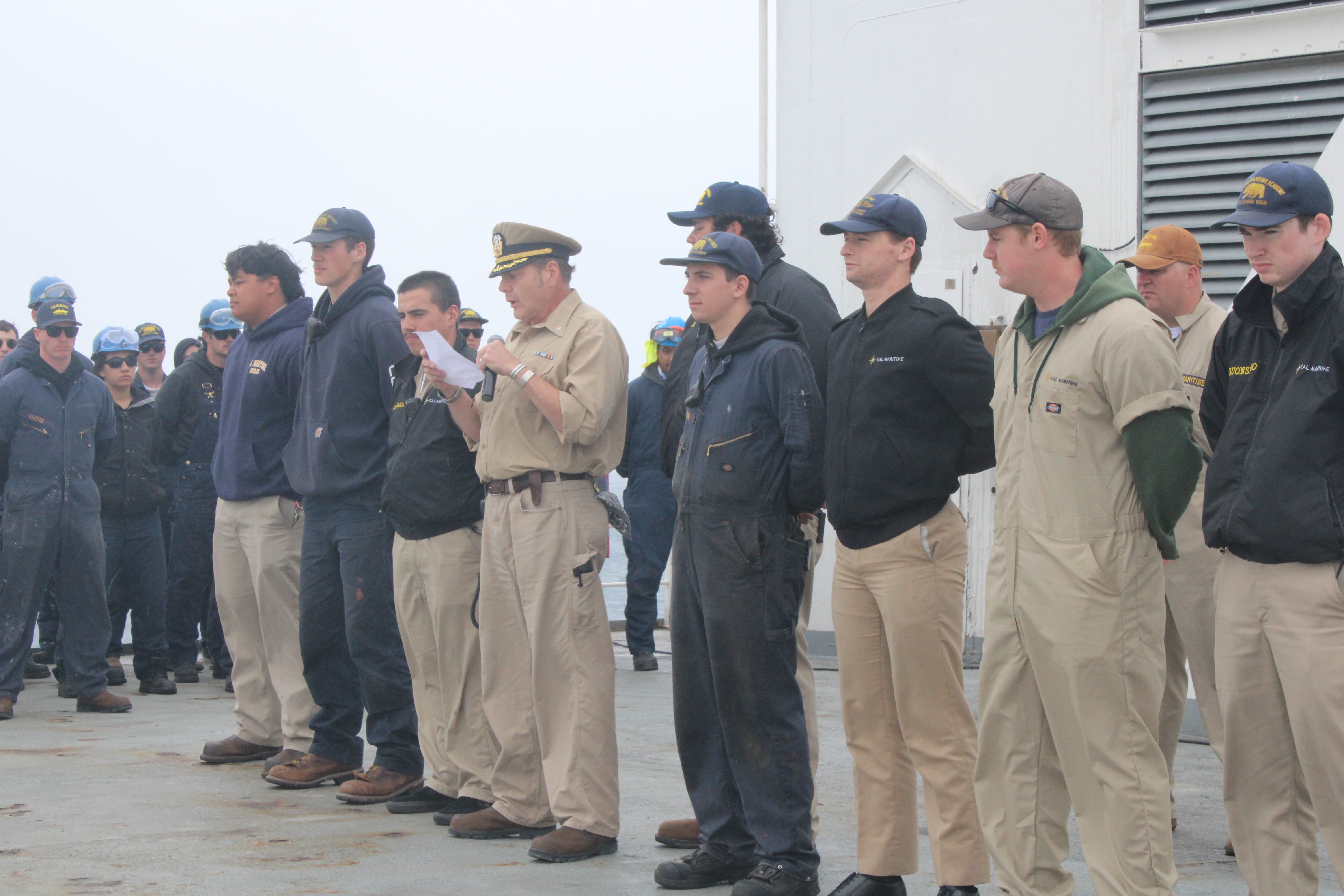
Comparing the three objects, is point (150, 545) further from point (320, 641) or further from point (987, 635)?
point (987, 635)

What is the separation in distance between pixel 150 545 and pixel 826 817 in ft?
18.3

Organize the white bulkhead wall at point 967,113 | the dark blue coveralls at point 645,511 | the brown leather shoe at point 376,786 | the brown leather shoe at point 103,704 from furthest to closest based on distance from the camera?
the dark blue coveralls at point 645,511, the brown leather shoe at point 103,704, the white bulkhead wall at point 967,113, the brown leather shoe at point 376,786

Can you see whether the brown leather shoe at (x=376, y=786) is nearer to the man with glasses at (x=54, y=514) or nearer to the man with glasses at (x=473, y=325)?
the man with glasses at (x=54, y=514)

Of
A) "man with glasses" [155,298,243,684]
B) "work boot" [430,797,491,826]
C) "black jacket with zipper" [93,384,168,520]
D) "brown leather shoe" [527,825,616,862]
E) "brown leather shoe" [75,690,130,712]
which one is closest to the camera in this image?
"brown leather shoe" [527,825,616,862]

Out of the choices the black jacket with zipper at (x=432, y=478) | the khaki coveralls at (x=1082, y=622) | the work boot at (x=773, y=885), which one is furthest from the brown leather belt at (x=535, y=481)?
the khaki coveralls at (x=1082, y=622)

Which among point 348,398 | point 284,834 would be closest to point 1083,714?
point 284,834

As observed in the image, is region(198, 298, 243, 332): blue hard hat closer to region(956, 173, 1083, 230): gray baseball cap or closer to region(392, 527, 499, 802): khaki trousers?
region(392, 527, 499, 802): khaki trousers

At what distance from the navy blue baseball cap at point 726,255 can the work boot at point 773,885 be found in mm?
1831

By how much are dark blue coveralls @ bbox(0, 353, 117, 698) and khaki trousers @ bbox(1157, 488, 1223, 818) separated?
5750 millimetres

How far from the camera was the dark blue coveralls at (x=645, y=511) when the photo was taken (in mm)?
9164

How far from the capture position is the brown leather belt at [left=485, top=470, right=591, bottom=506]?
4680 millimetres

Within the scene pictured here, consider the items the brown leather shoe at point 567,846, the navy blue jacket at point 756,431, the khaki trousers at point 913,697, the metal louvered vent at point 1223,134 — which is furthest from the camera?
the metal louvered vent at point 1223,134

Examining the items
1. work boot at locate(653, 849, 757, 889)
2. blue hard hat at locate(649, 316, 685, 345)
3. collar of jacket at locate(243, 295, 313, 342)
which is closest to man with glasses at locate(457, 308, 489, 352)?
blue hard hat at locate(649, 316, 685, 345)

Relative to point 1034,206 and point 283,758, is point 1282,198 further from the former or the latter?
point 283,758
